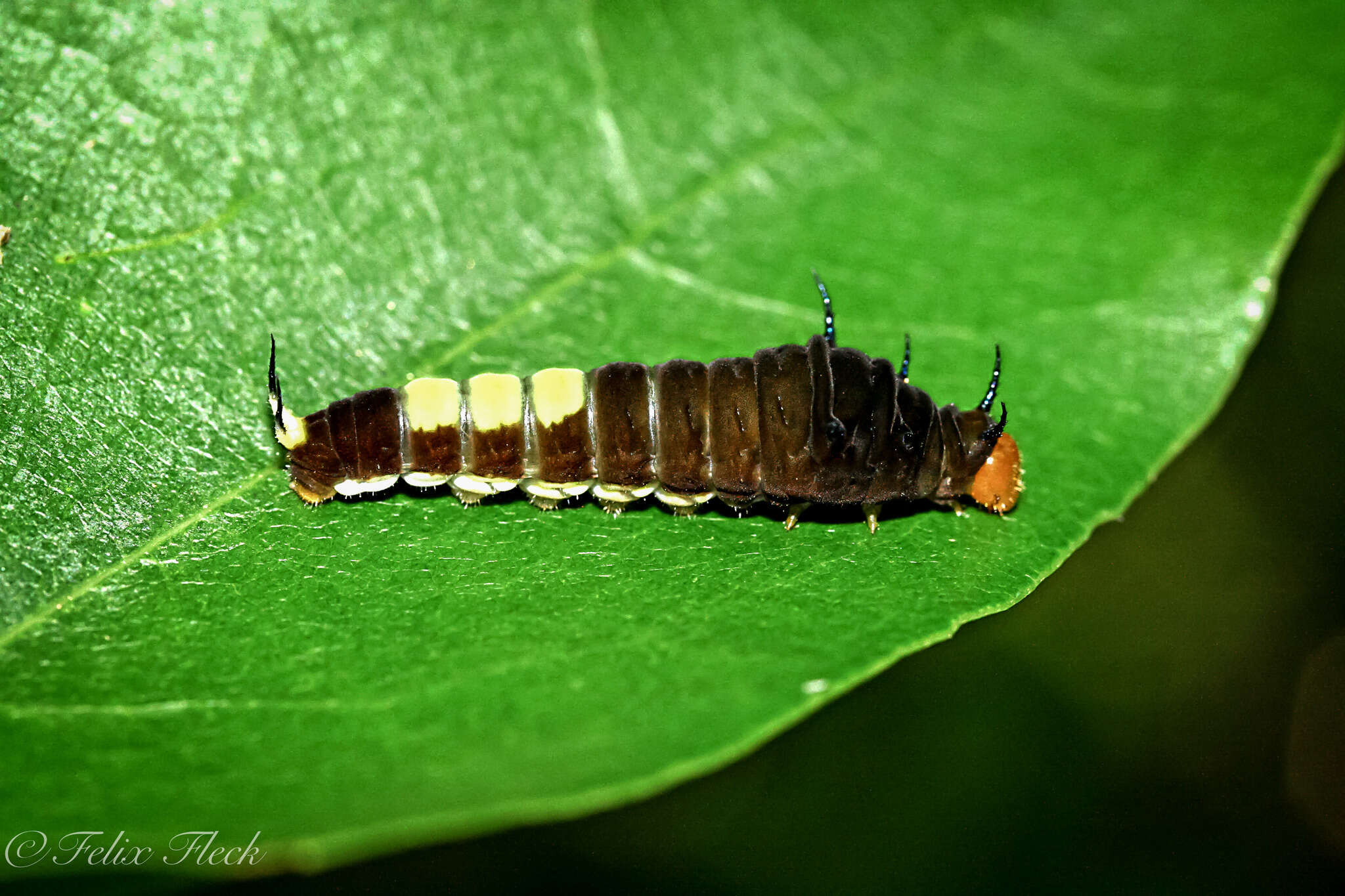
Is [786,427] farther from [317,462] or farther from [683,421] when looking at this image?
[317,462]

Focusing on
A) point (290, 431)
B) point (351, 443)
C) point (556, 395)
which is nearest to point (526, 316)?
point (556, 395)

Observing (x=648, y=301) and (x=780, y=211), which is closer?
(x=648, y=301)

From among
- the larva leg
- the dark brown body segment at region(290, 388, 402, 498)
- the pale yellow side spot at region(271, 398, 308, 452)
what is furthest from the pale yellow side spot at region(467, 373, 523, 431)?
the larva leg

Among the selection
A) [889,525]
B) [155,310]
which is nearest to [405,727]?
[155,310]

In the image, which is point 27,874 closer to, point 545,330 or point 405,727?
point 405,727

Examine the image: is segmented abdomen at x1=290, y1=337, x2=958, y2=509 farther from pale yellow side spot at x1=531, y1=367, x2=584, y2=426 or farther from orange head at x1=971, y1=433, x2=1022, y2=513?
orange head at x1=971, y1=433, x2=1022, y2=513
